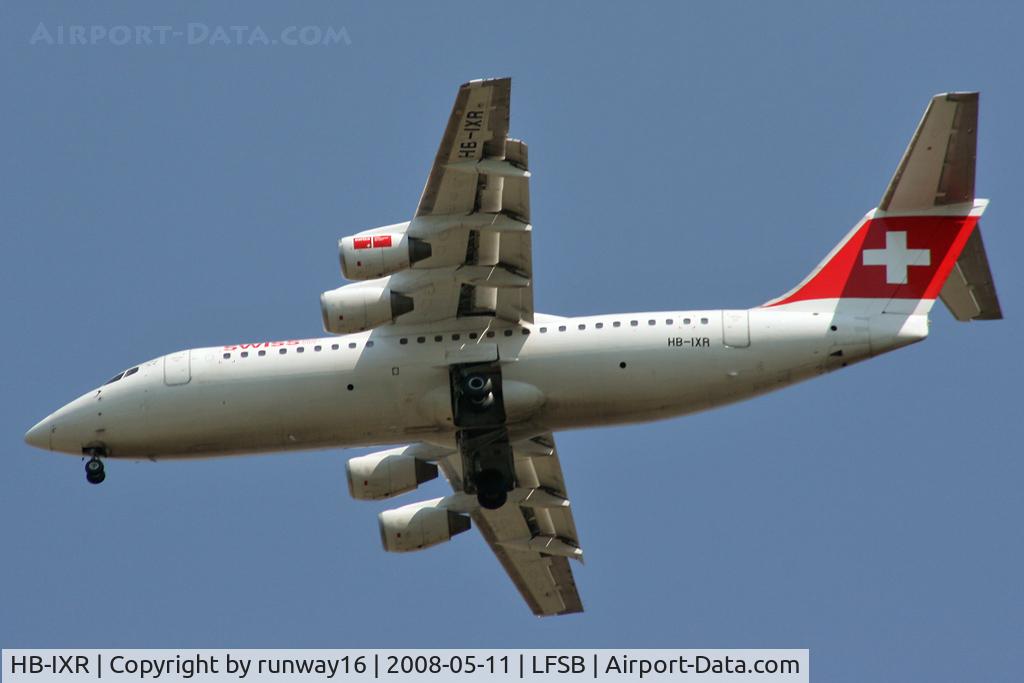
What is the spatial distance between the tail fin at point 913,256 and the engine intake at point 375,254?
5100 millimetres

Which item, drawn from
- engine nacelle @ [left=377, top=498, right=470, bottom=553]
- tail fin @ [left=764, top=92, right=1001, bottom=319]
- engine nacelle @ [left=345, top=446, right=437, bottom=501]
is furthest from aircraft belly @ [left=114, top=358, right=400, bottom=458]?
tail fin @ [left=764, top=92, right=1001, bottom=319]

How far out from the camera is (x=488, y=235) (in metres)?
27.7

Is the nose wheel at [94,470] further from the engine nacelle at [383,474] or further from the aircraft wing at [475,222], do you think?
the aircraft wing at [475,222]

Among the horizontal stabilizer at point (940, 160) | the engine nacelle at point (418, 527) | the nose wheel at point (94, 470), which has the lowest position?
the engine nacelle at point (418, 527)

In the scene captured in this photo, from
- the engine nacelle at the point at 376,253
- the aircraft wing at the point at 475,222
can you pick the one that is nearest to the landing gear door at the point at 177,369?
the aircraft wing at the point at 475,222

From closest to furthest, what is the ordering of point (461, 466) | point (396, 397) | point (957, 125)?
point (957, 125), point (396, 397), point (461, 466)

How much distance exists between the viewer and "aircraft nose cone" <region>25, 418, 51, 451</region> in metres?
30.1

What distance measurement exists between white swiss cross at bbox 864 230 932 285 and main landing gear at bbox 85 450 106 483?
11.2 metres

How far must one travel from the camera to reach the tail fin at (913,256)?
27.8 meters

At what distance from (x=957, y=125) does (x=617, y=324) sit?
204 inches

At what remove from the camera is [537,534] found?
107 ft

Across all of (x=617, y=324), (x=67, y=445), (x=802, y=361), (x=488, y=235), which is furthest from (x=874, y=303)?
(x=67, y=445)

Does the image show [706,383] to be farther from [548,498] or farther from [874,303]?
[548,498]

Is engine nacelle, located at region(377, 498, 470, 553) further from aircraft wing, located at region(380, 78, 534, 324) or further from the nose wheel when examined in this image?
the nose wheel
